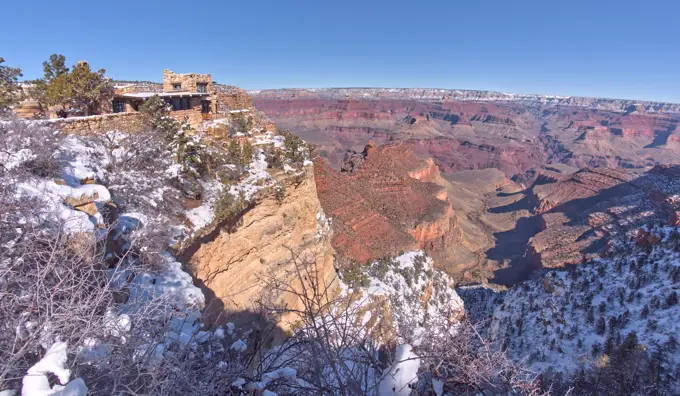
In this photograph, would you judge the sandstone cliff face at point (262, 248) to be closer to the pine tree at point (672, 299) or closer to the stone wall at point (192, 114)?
the stone wall at point (192, 114)

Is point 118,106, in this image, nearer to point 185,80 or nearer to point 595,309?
point 185,80

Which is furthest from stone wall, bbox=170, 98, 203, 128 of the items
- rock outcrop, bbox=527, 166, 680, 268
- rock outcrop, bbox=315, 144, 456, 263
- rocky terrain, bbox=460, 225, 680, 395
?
rock outcrop, bbox=527, 166, 680, 268

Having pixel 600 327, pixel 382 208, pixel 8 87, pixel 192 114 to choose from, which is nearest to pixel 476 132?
pixel 382 208

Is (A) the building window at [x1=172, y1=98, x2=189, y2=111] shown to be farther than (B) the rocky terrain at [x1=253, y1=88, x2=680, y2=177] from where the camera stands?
No

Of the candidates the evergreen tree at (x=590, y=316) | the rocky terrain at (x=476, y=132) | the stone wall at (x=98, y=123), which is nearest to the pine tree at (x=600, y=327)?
the evergreen tree at (x=590, y=316)

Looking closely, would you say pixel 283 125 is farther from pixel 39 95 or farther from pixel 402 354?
pixel 402 354

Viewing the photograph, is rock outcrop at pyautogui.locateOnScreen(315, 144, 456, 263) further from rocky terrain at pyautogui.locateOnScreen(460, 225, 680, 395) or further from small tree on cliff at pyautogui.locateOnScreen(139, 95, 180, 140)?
small tree on cliff at pyautogui.locateOnScreen(139, 95, 180, 140)
